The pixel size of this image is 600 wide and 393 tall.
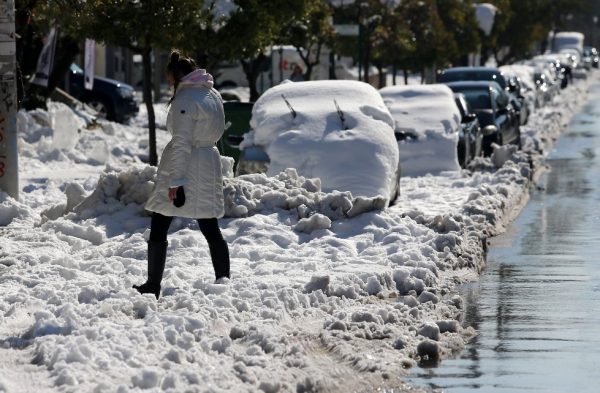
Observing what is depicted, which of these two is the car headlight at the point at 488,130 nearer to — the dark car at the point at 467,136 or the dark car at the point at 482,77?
the dark car at the point at 467,136

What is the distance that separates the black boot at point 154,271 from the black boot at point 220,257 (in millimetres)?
450

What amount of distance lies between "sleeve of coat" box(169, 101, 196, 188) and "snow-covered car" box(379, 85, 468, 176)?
11280 mm

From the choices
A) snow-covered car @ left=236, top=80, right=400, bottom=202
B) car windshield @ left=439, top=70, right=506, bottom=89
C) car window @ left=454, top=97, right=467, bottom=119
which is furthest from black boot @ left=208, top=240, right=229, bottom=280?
car windshield @ left=439, top=70, right=506, bottom=89

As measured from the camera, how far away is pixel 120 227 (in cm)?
1530

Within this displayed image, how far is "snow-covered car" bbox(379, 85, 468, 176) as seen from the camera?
23422 millimetres

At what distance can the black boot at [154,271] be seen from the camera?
37.2ft

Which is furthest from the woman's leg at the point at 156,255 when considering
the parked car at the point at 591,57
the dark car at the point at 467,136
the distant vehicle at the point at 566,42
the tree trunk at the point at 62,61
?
the parked car at the point at 591,57

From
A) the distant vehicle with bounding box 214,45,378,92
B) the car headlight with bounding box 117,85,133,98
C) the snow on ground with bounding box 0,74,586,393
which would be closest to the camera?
the snow on ground with bounding box 0,74,586,393

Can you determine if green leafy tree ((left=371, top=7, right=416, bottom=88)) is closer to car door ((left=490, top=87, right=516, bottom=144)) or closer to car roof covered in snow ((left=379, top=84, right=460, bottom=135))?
car door ((left=490, top=87, right=516, bottom=144))

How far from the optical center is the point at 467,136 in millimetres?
25688

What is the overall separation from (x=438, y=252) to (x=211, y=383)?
248 inches

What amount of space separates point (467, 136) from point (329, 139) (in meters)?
7.27

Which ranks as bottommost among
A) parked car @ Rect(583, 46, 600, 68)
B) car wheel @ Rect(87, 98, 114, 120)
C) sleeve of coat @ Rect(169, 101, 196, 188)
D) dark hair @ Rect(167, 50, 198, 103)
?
parked car @ Rect(583, 46, 600, 68)

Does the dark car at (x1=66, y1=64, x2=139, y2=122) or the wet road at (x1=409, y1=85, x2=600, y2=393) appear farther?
the dark car at (x1=66, y1=64, x2=139, y2=122)
